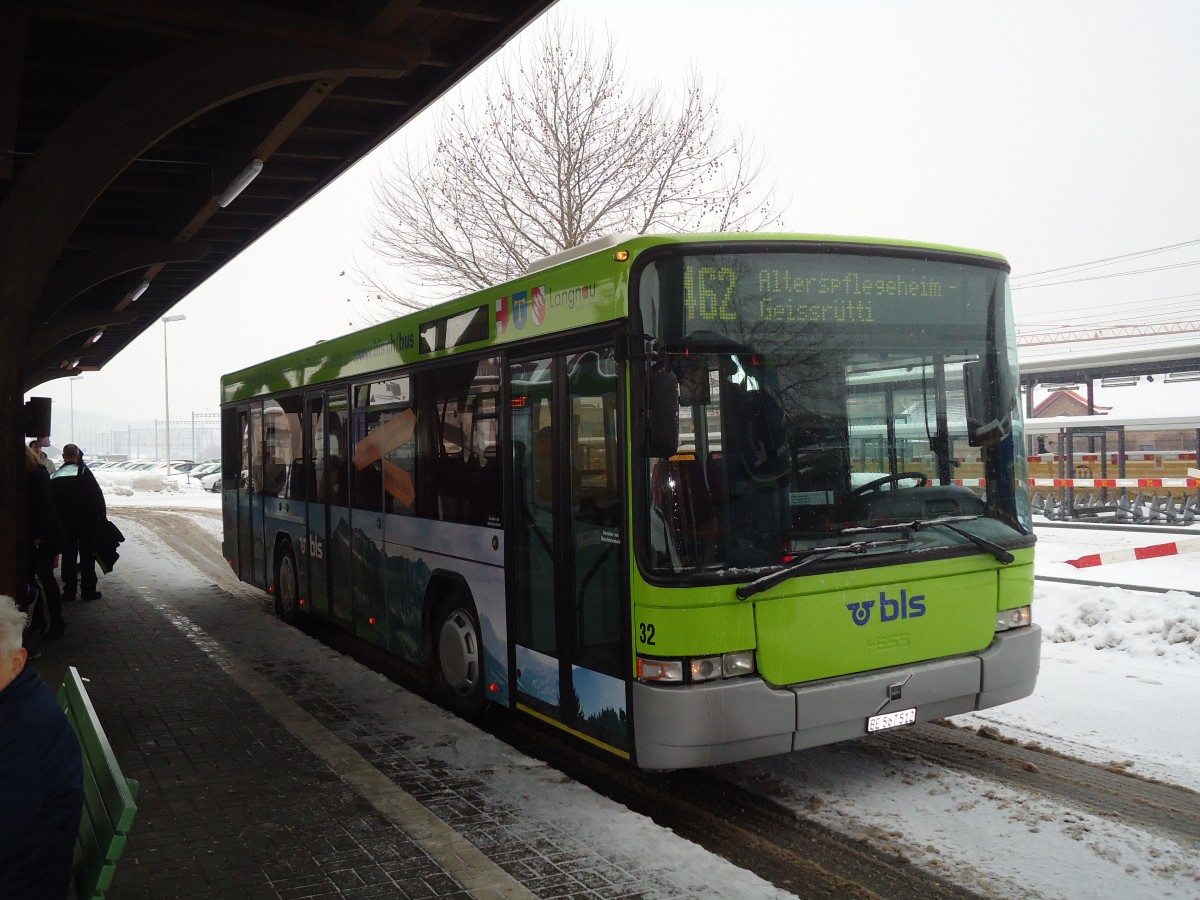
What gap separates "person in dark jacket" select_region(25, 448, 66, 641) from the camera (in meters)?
10.6

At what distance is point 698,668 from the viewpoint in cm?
512

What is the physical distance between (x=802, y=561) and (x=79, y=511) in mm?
10827

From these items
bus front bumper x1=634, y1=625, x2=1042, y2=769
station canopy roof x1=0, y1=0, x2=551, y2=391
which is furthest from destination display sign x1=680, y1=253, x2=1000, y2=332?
station canopy roof x1=0, y1=0, x2=551, y2=391

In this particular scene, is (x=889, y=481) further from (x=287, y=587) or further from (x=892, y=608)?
(x=287, y=587)

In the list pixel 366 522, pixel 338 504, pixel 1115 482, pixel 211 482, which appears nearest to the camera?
pixel 366 522

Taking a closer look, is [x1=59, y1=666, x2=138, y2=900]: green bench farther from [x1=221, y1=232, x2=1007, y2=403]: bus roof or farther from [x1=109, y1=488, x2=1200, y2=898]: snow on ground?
[x1=221, y1=232, x2=1007, y2=403]: bus roof

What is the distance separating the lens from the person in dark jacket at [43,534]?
10594 millimetres

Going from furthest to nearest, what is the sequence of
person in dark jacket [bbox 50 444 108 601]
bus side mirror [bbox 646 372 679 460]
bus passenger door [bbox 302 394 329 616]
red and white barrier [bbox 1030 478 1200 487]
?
red and white barrier [bbox 1030 478 1200 487]
person in dark jacket [bbox 50 444 108 601]
bus passenger door [bbox 302 394 329 616]
bus side mirror [bbox 646 372 679 460]

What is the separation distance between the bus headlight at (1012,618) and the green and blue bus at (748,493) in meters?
0.02

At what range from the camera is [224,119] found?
32.3 ft

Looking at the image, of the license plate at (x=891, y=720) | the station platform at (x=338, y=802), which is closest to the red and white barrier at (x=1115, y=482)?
the station platform at (x=338, y=802)

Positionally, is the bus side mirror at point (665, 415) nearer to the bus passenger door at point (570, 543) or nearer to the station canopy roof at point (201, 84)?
the bus passenger door at point (570, 543)

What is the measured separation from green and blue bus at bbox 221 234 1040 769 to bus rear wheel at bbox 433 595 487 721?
10.8 inches

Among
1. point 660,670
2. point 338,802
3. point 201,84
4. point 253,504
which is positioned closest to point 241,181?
point 201,84
